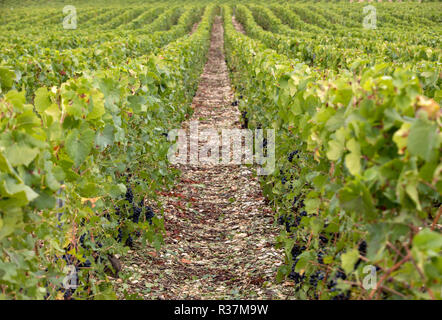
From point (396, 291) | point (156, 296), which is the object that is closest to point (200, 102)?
point (156, 296)

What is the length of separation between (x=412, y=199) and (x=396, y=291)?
1.63ft

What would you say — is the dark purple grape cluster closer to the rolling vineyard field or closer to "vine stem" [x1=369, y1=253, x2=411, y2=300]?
the rolling vineyard field

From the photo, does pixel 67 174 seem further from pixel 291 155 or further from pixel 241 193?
pixel 241 193

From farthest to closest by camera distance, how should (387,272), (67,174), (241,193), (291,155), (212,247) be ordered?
(241,193) → (212,247) → (291,155) → (67,174) → (387,272)

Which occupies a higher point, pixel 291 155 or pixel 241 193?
pixel 291 155

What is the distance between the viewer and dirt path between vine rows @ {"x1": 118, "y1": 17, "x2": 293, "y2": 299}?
4102 millimetres

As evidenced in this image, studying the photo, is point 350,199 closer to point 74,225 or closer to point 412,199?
point 412,199

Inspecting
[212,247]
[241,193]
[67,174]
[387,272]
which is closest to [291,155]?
[212,247]

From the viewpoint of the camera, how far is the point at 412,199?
188cm

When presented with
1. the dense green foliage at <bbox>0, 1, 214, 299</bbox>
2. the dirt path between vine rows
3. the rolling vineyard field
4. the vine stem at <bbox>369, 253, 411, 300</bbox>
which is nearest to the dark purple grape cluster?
the rolling vineyard field

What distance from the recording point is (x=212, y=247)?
5043 mm

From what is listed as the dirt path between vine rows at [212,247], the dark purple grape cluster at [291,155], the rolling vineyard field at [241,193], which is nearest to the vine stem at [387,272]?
the rolling vineyard field at [241,193]

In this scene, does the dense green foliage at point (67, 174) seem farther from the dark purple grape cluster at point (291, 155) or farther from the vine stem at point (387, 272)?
the vine stem at point (387, 272)

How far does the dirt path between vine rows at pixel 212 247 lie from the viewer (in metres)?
4.10
